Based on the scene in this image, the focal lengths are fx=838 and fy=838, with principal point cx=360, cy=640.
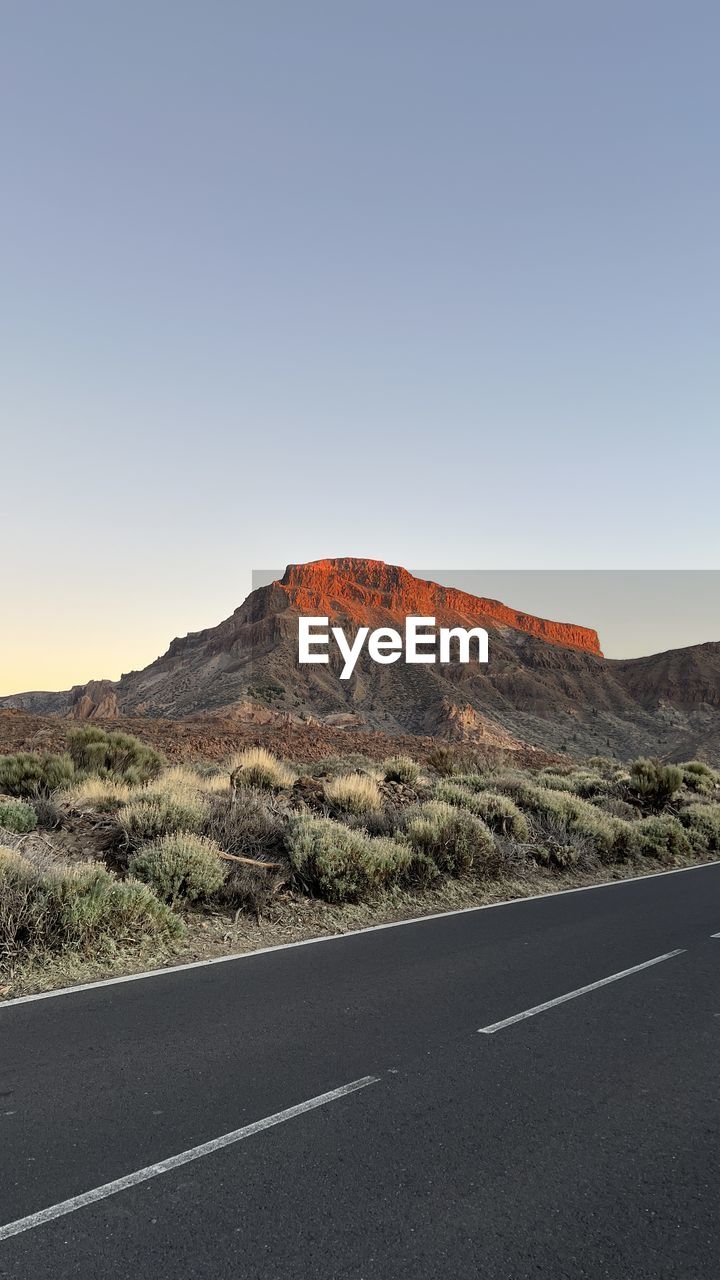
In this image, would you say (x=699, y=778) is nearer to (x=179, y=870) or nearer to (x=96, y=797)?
(x=96, y=797)

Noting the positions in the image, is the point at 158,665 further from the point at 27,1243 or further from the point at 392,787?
the point at 27,1243

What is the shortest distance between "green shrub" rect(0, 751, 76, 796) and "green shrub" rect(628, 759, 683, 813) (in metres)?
16.1

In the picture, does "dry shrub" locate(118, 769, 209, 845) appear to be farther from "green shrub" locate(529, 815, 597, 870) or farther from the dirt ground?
the dirt ground

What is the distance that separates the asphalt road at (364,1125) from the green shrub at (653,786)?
55.8 ft

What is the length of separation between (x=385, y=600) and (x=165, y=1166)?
145 metres

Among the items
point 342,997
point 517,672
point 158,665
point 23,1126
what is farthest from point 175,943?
point 158,665

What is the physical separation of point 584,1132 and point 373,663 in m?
95.9

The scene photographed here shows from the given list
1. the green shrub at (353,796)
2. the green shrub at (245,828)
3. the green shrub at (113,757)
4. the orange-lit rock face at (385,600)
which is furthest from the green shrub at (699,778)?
the orange-lit rock face at (385,600)

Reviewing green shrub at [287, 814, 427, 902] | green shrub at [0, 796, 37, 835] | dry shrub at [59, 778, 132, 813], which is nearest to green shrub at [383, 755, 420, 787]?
dry shrub at [59, 778, 132, 813]

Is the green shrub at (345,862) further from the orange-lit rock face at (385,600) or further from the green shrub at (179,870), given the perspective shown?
the orange-lit rock face at (385,600)

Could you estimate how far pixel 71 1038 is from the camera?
6.27m

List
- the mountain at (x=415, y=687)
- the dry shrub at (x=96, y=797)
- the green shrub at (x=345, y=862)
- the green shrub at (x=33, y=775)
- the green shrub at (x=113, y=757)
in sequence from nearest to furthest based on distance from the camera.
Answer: the green shrub at (x=345, y=862) < the dry shrub at (x=96, y=797) < the green shrub at (x=33, y=775) < the green shrub at (x=113, y=757) < the mountain at (x=415, y=687)

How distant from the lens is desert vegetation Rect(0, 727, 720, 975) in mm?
8852

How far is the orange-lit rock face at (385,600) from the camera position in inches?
5044
